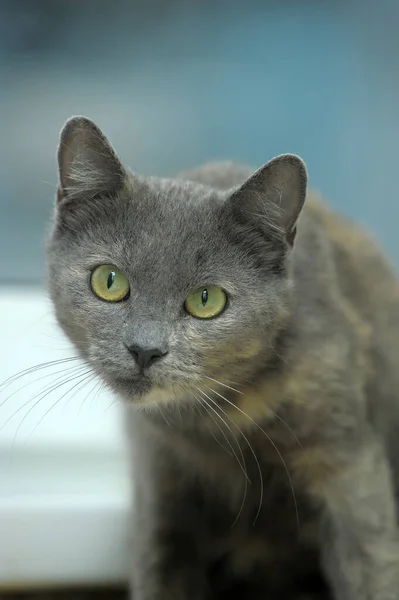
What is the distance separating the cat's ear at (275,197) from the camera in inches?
42.9

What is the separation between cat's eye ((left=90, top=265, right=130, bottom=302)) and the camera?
1120 mm

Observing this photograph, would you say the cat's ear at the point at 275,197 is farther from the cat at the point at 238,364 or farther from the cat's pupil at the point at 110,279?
the cat's pupil at the point at 110,279

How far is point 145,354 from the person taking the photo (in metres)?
1.05

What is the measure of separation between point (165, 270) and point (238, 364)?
0.56ft

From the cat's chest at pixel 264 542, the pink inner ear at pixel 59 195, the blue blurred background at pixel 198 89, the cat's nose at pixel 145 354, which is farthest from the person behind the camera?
the blue blurred background at pixel 198 89

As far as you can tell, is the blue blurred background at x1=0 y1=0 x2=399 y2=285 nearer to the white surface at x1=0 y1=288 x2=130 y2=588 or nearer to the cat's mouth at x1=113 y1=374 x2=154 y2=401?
the white surface at x1=0 y1=288 x2=130 y2=588

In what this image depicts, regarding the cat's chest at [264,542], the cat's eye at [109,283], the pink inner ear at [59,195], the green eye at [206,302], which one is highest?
the pink inner ear at [59,195]

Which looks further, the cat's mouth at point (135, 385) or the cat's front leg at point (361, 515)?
the cat's front leg at point (361, 515)

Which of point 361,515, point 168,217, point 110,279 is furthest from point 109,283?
point 361,515

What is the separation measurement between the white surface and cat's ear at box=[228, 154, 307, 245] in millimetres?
336

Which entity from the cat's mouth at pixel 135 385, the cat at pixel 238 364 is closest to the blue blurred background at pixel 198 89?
the cat at pixel 238 364

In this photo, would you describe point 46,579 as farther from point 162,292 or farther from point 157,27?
point 157,27

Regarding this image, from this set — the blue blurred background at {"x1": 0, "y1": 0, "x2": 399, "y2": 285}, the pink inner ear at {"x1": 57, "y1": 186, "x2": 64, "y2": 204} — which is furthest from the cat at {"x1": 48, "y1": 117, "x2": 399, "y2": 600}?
the blue blurred background at {"x1": 0, "y1": 0, "x2": 399, "y2": 285}

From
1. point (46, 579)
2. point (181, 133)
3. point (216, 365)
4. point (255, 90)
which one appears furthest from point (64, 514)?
point (255, 90)
